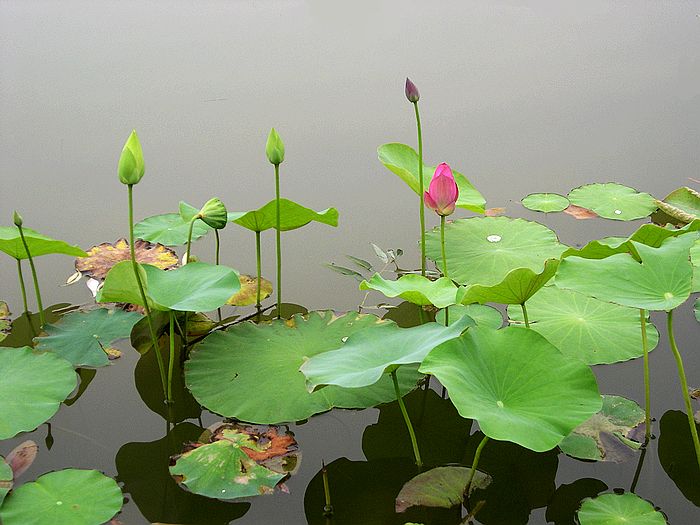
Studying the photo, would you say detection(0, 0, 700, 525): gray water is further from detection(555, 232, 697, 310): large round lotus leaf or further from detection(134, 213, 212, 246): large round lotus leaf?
detection(555, 232, 697, 310): large round lotus leaf

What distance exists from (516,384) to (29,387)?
36.8 inches

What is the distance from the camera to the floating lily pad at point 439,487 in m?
1.37

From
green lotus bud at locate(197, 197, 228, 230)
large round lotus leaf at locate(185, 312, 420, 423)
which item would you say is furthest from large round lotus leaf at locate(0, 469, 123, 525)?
green lotus bud at locate(197, 197, 228, 230)

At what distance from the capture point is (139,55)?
3186 millimetres

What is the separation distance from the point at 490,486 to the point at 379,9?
8.79 ft

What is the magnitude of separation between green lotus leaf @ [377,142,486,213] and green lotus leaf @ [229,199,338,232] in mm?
207

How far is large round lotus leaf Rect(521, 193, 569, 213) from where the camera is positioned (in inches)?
91.9

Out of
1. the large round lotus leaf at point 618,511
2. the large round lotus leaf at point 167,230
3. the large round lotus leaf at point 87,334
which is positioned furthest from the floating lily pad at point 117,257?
the large round lotus leaf at point 618,511

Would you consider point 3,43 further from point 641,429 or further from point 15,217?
point 641,429

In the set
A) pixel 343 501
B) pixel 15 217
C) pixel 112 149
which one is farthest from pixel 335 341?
pixel 112 149

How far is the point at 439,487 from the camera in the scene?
4.58ft

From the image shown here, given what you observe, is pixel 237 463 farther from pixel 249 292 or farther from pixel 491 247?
pixel 491 247

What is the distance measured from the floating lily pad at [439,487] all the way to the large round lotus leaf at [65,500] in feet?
1.64

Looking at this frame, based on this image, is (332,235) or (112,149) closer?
(332,235)
